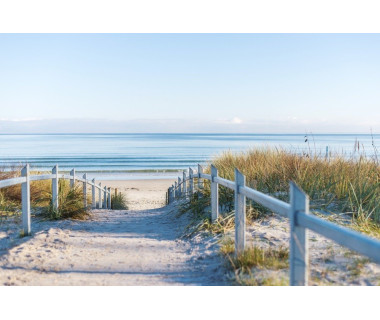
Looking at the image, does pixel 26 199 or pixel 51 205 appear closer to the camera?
pixel 26 199

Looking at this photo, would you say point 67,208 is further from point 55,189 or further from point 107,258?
point 107,258

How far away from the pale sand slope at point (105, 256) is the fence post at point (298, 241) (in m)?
1.25

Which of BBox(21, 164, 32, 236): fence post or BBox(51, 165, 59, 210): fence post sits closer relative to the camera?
BBox(21, 164, 32, 236): fence post

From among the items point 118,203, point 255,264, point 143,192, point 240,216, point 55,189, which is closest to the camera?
point 255,264

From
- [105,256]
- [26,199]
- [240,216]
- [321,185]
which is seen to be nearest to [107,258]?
[105,256]

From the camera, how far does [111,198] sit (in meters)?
18.5

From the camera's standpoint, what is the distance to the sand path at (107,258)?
5.07 m

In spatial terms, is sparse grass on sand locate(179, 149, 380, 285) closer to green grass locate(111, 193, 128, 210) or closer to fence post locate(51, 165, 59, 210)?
fence post locate(51, 165, 59, 210)

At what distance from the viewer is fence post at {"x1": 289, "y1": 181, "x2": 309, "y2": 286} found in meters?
3.55

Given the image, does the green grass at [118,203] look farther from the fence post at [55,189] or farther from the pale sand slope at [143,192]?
the fence post at [55,189]

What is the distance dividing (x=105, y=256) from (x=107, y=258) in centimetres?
13

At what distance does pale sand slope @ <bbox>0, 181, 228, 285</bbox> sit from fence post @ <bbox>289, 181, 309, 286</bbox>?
4.11ft

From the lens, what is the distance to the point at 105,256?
20.3 ft

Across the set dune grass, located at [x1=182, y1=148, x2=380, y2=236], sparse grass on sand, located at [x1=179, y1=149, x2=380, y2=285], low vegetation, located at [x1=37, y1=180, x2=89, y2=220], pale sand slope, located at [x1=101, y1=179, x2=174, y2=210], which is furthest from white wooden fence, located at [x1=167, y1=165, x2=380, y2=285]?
pale sand slope, located at [x1=101, y1=179, x2=174, y2=210]
